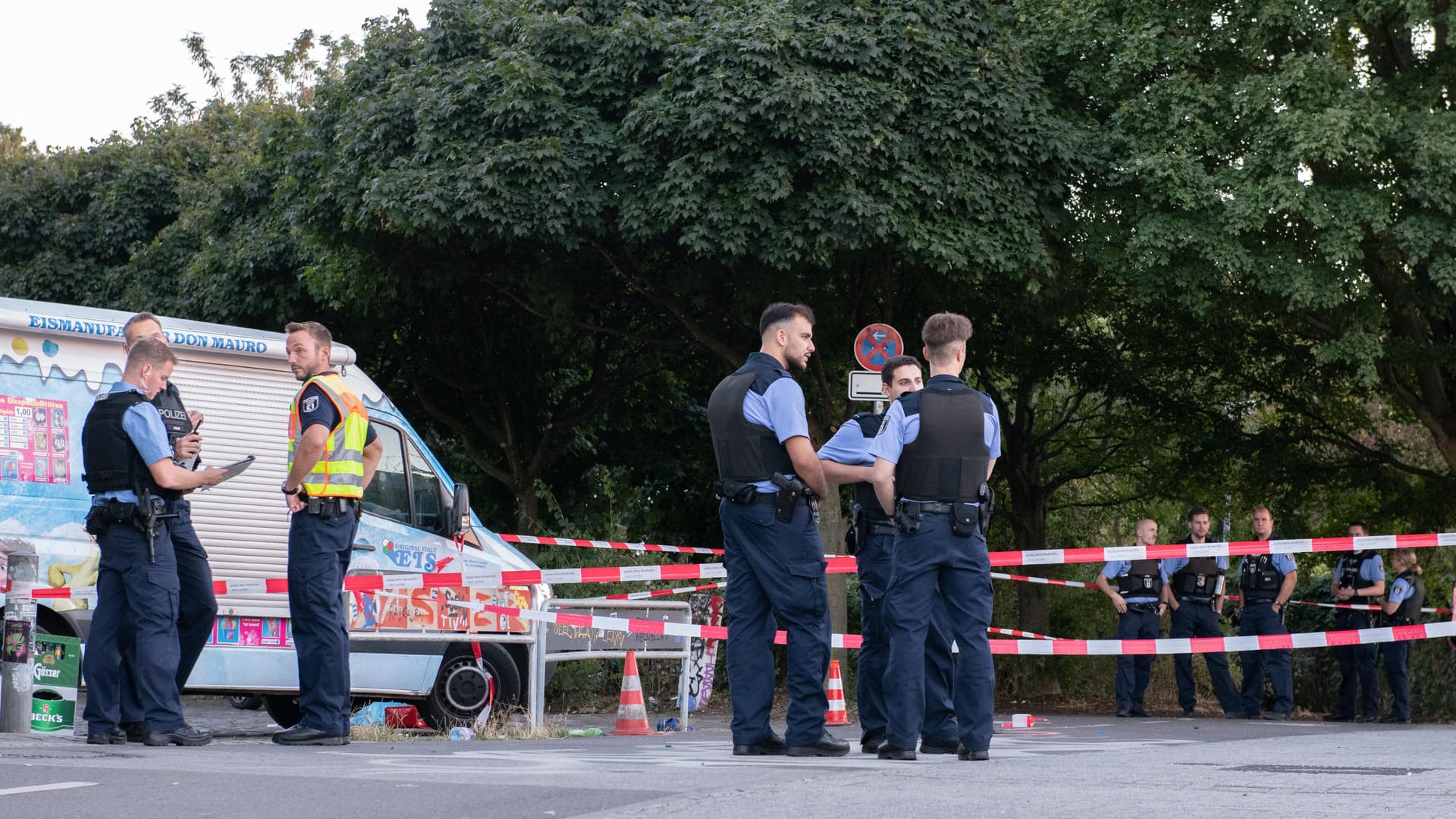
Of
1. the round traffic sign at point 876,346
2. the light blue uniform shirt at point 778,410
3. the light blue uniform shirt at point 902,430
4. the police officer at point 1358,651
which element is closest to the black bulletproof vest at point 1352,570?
the police officer at point 1358,651

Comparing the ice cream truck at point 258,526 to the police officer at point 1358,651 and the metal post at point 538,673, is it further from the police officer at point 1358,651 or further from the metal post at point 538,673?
the police officer at point 1358,651

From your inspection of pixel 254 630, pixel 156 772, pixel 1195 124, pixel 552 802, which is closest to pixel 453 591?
pixel 254 630

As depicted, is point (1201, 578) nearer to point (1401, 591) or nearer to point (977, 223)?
point (1401, 591)

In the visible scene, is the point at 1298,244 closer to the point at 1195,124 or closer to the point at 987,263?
the point at 1195,124

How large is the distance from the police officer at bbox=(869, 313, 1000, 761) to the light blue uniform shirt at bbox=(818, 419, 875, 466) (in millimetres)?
873

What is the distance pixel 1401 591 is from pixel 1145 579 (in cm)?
224

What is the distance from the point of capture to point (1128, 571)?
1605cm

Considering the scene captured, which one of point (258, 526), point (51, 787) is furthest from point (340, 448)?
point (258, 526)

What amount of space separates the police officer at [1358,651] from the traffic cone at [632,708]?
7007 millimetres

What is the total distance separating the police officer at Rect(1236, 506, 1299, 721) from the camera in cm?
1502

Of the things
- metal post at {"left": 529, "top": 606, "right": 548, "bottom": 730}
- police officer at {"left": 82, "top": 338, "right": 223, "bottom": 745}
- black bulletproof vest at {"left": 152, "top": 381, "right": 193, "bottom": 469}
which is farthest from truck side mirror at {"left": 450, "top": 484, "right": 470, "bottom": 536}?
police officer at {"left": 82, "top": 338, "right": 223, "bottom": 745}

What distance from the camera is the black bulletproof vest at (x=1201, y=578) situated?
1541 cm

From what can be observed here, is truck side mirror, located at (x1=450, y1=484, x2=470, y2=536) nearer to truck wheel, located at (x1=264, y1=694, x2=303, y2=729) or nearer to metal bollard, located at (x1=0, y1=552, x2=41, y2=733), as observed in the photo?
truck wheel, located at (x1=264, y1=694, x2=303, y2=729)

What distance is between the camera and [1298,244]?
15602mm
